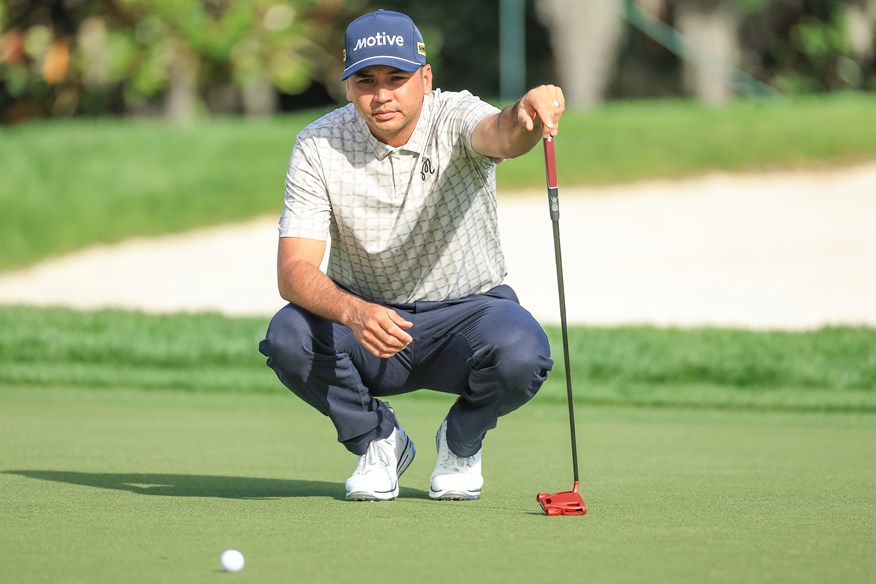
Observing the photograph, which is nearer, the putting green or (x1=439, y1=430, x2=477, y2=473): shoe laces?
the putting green

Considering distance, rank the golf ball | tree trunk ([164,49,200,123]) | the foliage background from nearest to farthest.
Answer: the golf ball
tree trunk ([164,49,200,123])
the foliage background

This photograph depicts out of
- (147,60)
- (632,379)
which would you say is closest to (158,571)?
(632,379)

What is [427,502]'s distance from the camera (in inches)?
187

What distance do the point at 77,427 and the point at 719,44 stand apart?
19089 mm

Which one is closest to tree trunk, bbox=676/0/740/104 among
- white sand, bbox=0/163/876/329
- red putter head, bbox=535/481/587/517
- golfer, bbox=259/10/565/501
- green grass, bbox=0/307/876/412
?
white sand, bbox=0/163/876/329

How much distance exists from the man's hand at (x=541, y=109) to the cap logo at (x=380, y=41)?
0.47m

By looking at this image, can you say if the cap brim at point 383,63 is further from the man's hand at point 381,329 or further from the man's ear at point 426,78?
the man's hand at point 381,329

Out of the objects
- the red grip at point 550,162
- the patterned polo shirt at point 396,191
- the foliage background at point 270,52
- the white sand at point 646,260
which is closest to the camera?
the red grip at point 550,162

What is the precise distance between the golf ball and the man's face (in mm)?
1657

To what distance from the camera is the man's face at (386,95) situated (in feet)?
15.4

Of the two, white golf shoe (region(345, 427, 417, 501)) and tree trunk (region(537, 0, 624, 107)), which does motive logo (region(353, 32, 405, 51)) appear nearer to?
white golf shoe (region(345, 427, 417, 501))

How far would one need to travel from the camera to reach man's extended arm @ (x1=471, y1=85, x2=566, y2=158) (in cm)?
434

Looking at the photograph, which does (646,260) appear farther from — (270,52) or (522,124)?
(522,124)

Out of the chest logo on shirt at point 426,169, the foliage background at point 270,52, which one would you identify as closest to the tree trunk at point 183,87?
the foliage background at point 270,52
